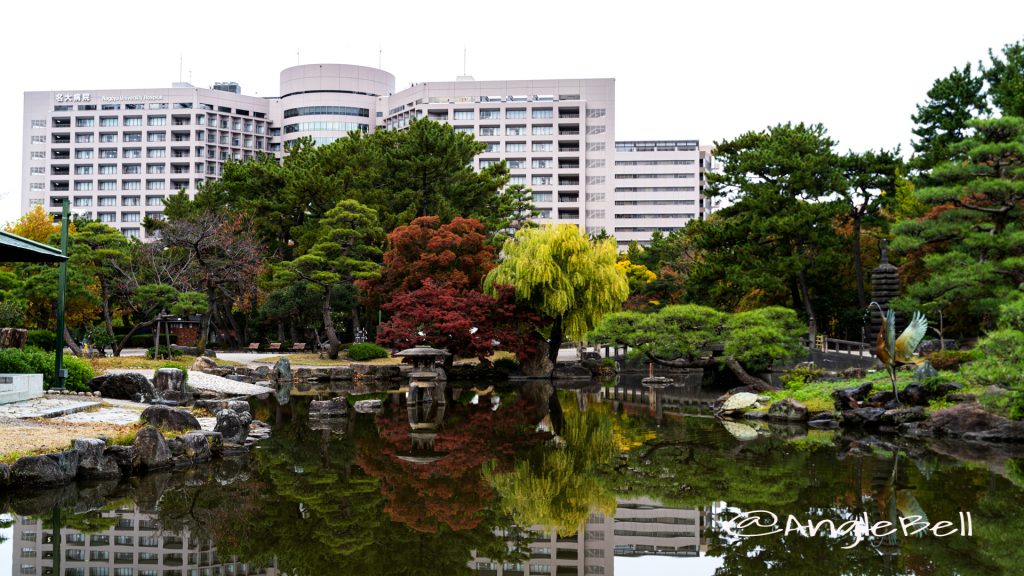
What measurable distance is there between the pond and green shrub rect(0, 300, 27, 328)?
15.1 meters

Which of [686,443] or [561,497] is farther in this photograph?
[686,443]

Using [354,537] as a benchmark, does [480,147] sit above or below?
above

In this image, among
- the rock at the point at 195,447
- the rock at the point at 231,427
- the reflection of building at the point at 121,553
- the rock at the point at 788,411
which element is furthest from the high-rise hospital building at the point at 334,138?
the reflection of building at the point at 121,553

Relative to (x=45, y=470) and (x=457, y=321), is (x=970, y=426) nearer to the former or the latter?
(x=45, y=470)

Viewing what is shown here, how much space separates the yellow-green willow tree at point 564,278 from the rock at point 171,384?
12.6m

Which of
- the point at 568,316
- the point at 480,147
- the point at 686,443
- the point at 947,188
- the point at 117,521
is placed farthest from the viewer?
the point at 480,147

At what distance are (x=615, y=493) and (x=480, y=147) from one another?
106 ft

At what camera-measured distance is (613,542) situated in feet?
23.7

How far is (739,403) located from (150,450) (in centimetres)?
1200

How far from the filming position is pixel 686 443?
13039 mm

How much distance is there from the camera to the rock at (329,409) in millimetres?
16609

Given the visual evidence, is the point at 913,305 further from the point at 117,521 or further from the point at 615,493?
the point at 117,521

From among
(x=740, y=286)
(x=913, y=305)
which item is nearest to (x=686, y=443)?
(x=913, y=305)

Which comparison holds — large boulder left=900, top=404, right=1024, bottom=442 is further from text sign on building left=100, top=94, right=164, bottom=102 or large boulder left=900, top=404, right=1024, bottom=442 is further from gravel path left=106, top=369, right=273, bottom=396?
text sign on building left=100, top=94, right=164, bottom=102
